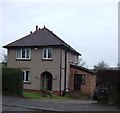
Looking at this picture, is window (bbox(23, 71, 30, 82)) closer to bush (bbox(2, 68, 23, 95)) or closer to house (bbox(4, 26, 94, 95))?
house (bbox(4, 26, 94, 95))

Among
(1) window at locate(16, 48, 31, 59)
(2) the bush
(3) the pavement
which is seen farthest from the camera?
(1) window at locate(16, 48, 31, 59)

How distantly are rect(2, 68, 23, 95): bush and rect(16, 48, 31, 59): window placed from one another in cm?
1389

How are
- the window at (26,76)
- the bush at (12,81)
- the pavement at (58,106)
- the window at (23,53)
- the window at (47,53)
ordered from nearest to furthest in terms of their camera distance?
the pavement at (58,106)
the bush at (12,81)
the window at (47,53)
the window at (26,76)
the window at (23,53)

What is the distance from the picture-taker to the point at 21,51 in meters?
39.6

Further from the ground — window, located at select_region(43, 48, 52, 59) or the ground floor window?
window, located at select_region(43, 48, 52, 59)

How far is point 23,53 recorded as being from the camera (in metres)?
39.6

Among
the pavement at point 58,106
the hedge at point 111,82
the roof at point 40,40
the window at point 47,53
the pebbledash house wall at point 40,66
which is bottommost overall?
the pavement at point 58,106

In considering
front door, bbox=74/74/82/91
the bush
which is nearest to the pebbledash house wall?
front door, bbox=74/74/82/91

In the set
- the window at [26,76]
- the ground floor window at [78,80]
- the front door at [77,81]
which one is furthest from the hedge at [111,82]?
the front door at [77,81]

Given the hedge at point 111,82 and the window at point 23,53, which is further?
the window at point 23,53

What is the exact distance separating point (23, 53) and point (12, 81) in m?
14.8

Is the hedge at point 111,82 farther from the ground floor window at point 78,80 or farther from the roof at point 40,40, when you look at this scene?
the ground floor window at point 78,80

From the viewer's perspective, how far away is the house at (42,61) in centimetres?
3809

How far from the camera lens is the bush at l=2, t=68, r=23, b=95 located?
81.9 ft
